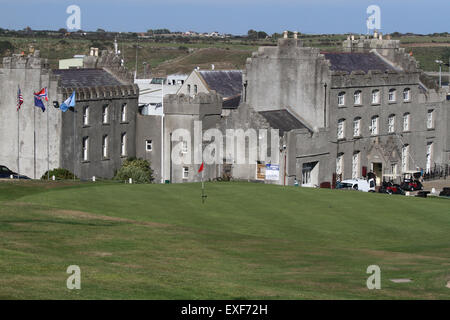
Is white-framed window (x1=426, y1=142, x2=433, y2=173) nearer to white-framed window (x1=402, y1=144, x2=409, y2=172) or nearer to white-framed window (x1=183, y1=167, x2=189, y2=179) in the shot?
white-framed window (x1=402, y1=144, x2=409, y2=172)

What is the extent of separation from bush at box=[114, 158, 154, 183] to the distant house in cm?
1769

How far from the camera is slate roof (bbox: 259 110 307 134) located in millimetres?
76875

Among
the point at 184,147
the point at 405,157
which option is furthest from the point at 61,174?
the point at 405,157

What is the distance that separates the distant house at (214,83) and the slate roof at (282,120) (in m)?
13.8

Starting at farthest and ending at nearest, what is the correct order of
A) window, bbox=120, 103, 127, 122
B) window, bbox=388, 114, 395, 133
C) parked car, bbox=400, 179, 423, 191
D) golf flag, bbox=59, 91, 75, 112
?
window, bbox=388, 114, 395, 133
window, bbox=120, 103, 127, 122
parked car, bbox=400, 179, 423, 191
golf flag, bbox=59, 91, 75, 112

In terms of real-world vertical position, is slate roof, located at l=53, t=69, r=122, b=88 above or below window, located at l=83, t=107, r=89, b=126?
above

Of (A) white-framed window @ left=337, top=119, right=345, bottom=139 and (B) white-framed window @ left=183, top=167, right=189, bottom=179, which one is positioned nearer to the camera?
(B) white-framed window @ left=183, top=167, right=189, bottom=179

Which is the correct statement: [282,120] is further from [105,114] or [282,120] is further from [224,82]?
[224,82]

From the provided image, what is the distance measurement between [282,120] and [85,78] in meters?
16.9

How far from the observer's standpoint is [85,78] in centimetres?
8062

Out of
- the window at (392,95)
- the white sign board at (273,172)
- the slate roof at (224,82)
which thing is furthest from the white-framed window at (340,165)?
the slate roof at (224,82)

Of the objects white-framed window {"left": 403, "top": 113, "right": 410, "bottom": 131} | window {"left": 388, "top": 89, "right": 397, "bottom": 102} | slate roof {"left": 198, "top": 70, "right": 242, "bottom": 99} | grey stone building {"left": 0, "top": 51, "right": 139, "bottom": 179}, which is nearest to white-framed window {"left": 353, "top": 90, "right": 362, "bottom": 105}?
window {"left": 388, "top": 89, "right": 397, "bottom": 102}
